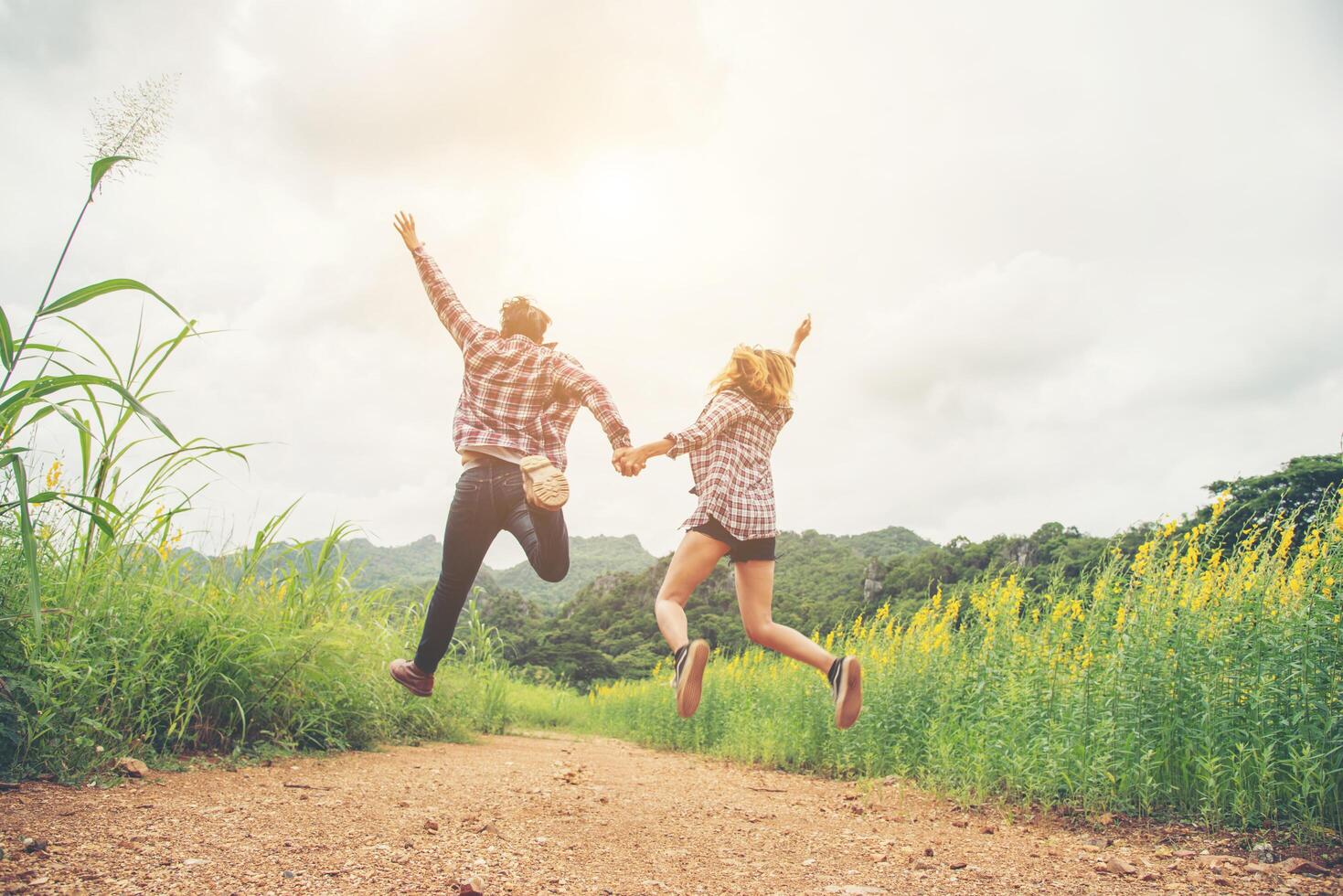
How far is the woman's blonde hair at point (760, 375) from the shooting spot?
11.8 ft

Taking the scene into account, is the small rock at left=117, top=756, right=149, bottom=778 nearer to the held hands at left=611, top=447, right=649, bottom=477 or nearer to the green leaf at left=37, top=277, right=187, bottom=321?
the green leaf at left=37, top=277, right=187, bottom=321

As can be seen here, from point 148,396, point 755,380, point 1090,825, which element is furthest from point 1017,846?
point 148,396

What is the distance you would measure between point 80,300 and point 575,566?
6014mm

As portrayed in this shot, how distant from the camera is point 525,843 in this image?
3.31 meters

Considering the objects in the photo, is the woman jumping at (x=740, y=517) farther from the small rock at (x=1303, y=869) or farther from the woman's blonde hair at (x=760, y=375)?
the small rock at (x=1303, y=869)

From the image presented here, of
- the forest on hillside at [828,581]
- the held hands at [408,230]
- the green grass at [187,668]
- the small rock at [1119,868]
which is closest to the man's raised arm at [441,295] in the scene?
the held hands at [408,230]

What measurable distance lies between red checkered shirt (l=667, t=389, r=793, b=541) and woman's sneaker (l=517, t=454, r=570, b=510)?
621 mm

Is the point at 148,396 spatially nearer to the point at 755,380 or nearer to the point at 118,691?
the point at 118,691

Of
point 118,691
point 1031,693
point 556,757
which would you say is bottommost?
point 556,757

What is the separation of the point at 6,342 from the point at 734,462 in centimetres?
290

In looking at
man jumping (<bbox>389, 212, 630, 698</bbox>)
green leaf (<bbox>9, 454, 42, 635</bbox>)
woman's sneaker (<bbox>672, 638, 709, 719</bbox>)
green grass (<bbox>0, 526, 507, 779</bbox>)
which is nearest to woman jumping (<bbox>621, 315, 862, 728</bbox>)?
woman's sneaker (<bbox>672, 638, 709, 719</bbox>)

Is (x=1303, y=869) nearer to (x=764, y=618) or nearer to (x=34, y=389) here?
(x=764, y=618)

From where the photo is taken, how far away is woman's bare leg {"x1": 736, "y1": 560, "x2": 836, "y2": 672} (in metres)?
3.66

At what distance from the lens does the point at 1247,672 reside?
4.66 metres
